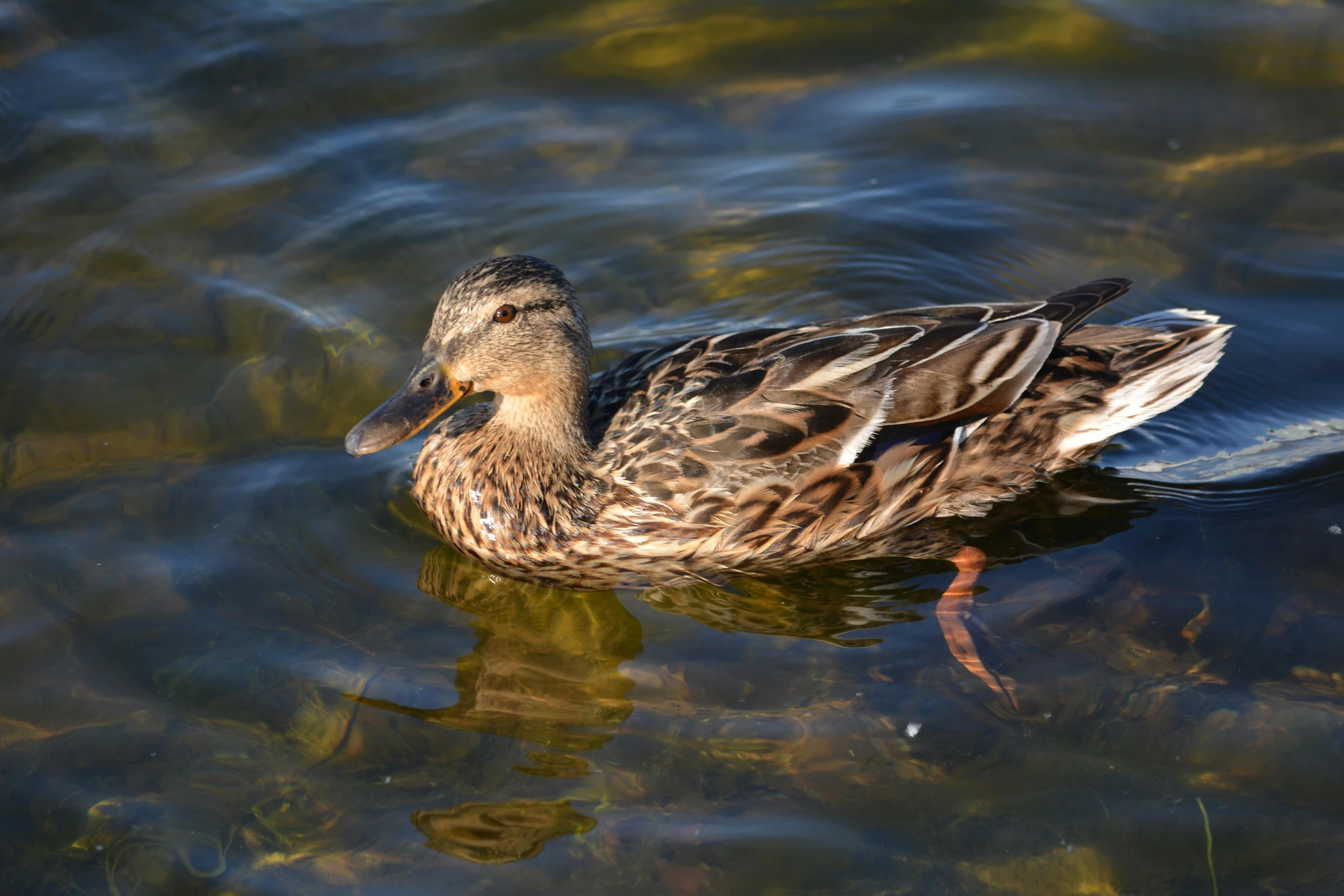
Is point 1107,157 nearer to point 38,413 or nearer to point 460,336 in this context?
point 460,336

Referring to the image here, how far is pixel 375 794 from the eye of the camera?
514cm

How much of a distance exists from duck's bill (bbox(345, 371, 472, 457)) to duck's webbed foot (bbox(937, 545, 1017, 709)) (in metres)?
2.55

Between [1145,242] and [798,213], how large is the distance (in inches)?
90.7

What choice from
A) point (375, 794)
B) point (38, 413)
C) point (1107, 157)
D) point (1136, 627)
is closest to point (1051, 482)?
point (1136, 627)

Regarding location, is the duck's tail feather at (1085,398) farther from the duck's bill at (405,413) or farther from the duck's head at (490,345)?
the duck's bill at (405,413)

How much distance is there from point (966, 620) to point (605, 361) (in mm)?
2791

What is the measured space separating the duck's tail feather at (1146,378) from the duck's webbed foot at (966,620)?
83 centimetres

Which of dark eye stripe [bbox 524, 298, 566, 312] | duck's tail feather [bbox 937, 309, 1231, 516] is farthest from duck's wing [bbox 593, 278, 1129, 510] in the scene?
dark eye stripe [bbox 524, 298, 566, 312]

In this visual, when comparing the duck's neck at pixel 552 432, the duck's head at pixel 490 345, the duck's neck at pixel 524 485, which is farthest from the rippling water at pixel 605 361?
the duck's head at pixel 490 345

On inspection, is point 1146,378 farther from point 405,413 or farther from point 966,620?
point 405,413

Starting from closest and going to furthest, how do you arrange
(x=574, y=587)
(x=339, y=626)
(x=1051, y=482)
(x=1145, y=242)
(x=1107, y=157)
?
(x=339, y=626) → (x=574, y=587) → (x=1051, y=482) → (x=1145, y=242) → (x=1107, y=157)

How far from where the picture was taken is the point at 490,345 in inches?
235

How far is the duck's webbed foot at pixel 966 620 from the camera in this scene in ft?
18.6

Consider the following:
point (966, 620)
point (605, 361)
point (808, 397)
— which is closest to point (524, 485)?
point (808, 397)
